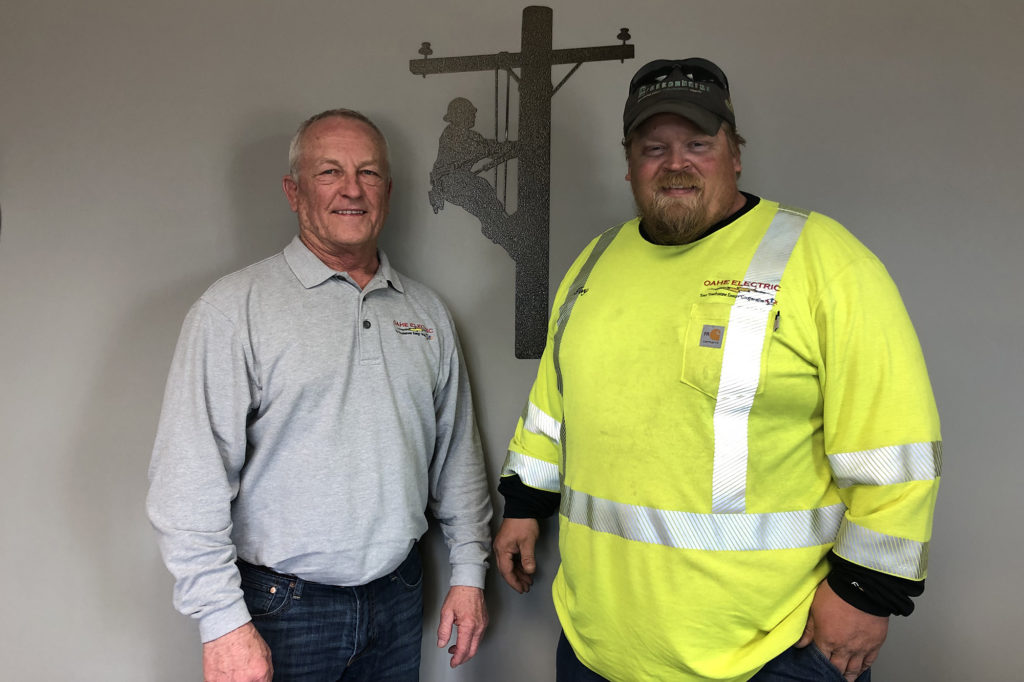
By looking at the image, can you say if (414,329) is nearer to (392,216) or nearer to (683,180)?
(392,216)

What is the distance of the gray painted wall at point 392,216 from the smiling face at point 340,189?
24 cm

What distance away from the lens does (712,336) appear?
115cm

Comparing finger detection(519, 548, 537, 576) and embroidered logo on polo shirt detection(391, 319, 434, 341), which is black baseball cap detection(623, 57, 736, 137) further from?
finger detection(519, 548, 537, 576)

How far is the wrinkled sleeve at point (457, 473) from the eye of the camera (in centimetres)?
165

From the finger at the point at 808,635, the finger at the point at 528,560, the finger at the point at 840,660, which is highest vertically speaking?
the finger at the point at 808,635

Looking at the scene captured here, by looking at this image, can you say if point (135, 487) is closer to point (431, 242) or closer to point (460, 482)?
point (460, 482)

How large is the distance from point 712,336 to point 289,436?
33.2 inches

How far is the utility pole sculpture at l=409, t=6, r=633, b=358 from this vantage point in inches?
67.1

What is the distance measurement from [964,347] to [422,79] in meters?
1.39

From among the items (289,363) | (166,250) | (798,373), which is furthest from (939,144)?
(166,250)

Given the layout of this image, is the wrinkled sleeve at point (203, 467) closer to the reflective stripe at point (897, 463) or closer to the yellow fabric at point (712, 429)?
the yellow fabric at point (712, 429)

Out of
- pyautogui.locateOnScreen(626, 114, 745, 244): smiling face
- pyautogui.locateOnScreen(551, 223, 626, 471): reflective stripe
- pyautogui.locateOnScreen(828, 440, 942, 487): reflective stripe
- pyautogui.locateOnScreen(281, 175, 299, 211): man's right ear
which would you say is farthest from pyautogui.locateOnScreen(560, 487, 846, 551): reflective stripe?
pyautogui.locateOnScreen(281, 175, 299, 211): man's right ear

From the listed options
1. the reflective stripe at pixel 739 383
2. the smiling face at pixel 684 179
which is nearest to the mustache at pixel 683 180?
the smiling face at pixel 684 179

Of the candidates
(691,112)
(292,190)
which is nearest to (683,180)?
(691,112)
